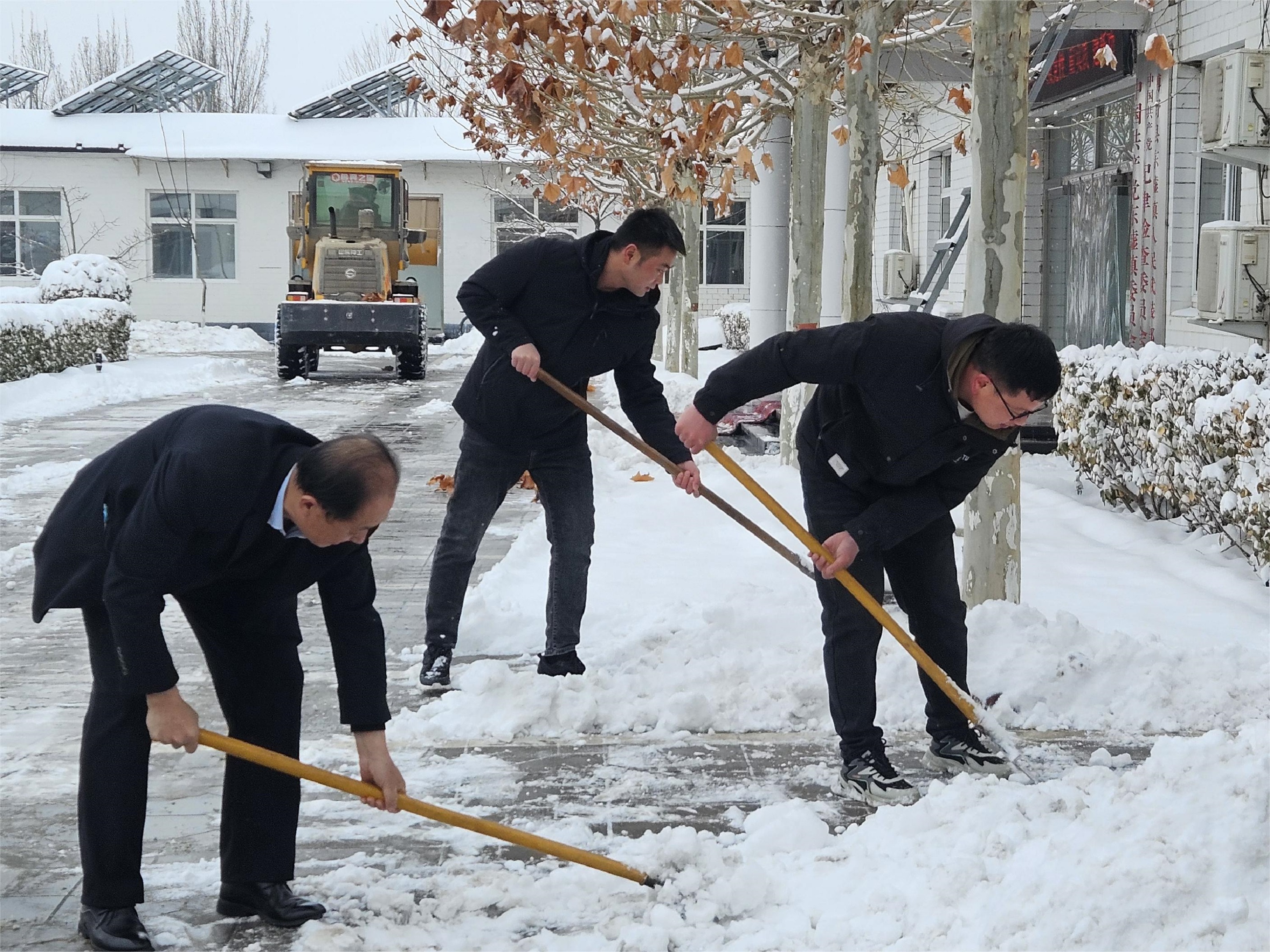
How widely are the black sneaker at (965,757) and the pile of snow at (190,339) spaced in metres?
24.7

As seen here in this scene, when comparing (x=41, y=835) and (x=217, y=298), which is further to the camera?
(x=217, y=298)

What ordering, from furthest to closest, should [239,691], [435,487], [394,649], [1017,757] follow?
1. [435,487]
2. [394,649]
3. [1017,757]
4. [239,691]

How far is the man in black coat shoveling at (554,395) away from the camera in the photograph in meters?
5.23

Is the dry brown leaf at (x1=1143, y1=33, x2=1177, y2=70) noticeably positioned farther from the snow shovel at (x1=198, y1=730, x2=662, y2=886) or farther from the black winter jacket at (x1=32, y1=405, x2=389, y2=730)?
the black winter jacket at (x1=32, y1=405, x2=389, y2=730)

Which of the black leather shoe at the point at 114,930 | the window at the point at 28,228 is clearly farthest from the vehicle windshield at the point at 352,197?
the black leather shoe at the point at 114,930

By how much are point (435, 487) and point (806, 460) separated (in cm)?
667

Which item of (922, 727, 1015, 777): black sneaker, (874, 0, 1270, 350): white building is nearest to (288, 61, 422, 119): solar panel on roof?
(874, 0, 1270, 350): white building

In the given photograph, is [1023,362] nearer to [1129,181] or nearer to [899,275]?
[1129,181]

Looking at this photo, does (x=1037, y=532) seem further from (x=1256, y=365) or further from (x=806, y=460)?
(x=806, y=460)

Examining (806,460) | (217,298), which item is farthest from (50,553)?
(217,298)

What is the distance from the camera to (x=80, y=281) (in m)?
25.5

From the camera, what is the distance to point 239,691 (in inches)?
137

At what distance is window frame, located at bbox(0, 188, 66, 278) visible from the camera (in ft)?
110

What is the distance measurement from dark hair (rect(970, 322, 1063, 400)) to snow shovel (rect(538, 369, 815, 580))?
1247 millimetres
